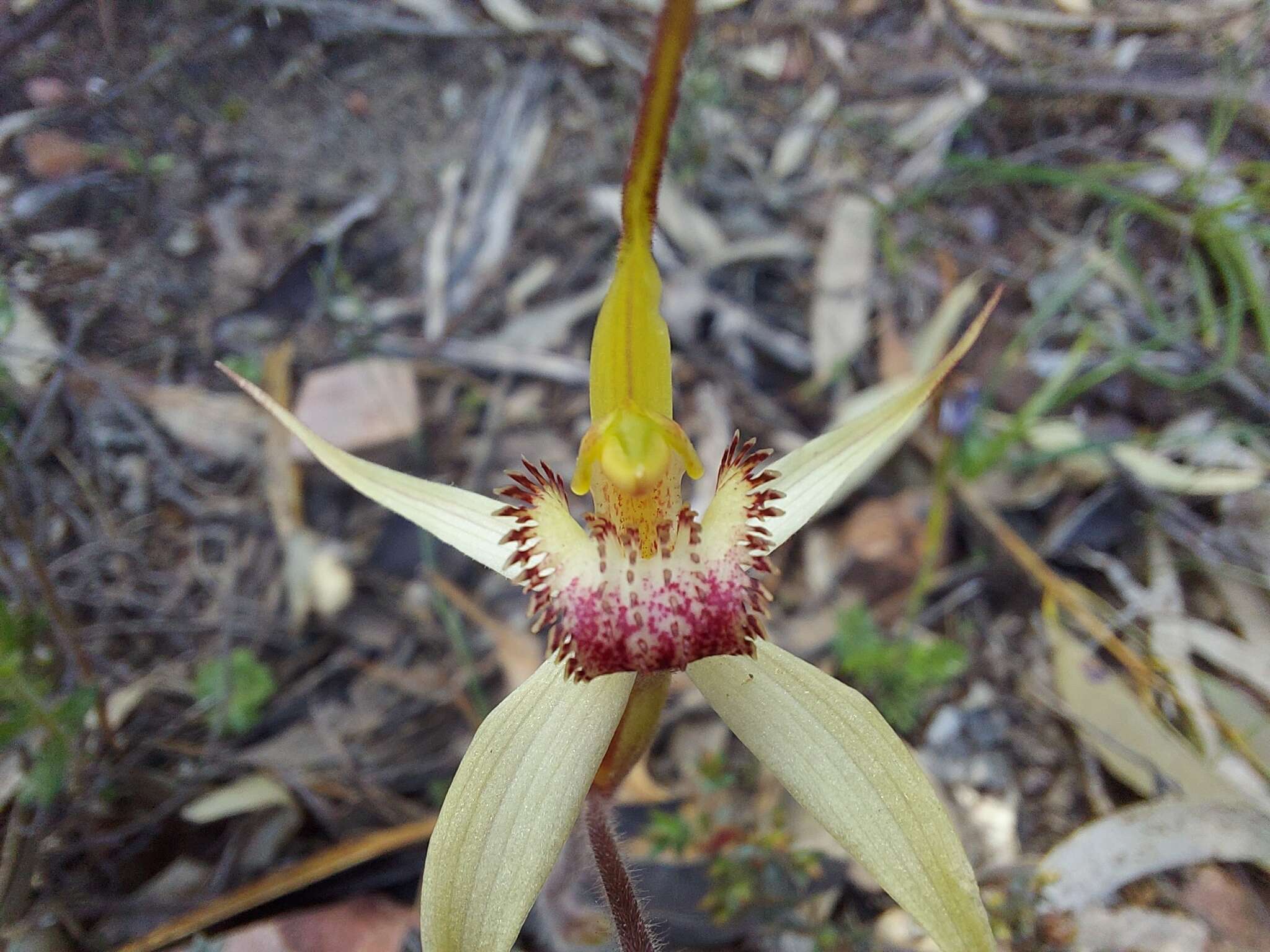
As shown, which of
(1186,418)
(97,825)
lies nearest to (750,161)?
(1186,418)

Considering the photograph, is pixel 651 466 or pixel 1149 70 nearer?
pixel 651 466

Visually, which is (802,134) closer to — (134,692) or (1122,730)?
(1122,730)

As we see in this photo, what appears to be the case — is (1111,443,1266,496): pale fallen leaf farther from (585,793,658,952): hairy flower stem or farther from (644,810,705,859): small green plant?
(585,793,658,952): hairy flower stem

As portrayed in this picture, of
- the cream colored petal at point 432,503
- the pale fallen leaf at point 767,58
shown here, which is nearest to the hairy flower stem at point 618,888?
the cream colored petal at point 432,503

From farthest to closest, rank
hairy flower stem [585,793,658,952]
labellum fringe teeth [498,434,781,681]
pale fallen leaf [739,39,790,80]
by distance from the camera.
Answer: pale fallen leaf [739,39,790,80], hairy flower stem [585,793,658,952], labellum fringe teeth [498,434,781,681]

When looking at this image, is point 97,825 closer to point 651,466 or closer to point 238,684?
point 238,684

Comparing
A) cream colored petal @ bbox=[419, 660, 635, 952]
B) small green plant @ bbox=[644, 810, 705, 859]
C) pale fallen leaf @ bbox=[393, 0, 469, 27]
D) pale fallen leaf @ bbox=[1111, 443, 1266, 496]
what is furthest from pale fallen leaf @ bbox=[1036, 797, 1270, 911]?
pale fallen leaf @ bbox=[393, 0, 469, 27]
